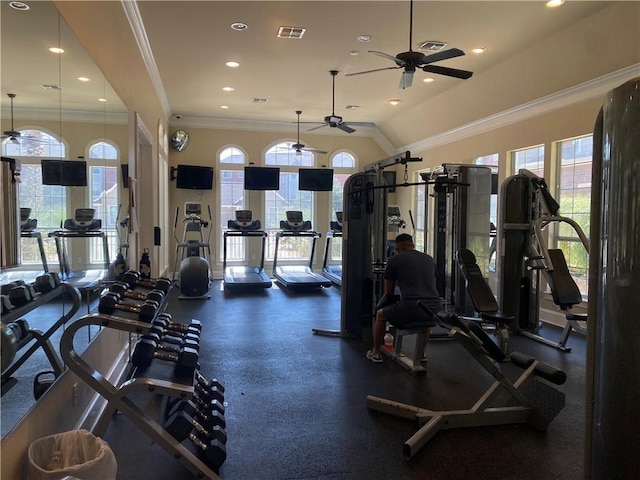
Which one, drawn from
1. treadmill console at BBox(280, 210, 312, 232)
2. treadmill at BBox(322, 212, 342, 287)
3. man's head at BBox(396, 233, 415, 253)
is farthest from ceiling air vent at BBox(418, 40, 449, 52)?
treadmill console at BBox(280, 210, 312, 232)

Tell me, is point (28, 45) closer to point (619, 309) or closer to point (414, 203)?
point (619, 309)

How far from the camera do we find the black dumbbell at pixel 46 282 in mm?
1983

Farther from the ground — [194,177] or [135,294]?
[194,177]

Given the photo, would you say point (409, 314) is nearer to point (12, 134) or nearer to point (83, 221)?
point (83, 221)

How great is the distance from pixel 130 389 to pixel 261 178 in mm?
7728

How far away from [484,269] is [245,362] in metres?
3.62

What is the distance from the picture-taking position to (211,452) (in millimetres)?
2438

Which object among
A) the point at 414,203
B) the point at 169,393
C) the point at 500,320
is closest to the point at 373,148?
the point at 414,203

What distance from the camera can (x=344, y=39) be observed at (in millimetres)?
5277

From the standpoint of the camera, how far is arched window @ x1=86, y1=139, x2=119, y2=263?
2.93 metres

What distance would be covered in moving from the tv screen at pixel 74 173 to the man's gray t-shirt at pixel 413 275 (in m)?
2.65

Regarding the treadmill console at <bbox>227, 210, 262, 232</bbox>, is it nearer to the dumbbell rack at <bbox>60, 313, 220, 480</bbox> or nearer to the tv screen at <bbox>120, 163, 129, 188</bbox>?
the tv screen at <bbox>120, 163, 129, 188</bbox>

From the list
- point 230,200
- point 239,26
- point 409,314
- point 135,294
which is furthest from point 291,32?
point 230,200

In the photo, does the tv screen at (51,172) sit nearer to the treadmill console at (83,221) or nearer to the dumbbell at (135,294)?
the treadmill console at (83,221)
